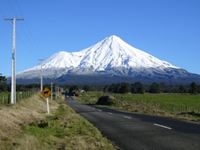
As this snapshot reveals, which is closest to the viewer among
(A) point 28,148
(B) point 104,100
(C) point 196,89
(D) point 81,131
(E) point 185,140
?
(A) point 28,148

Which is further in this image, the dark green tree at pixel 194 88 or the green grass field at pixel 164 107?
the dark green tree at pixel 194 88

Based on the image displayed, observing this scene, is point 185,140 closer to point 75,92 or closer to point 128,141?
point 128,141

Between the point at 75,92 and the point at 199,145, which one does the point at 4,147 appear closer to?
the point at 199,145

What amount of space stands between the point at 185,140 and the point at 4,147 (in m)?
6.05

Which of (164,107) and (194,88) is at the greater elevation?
(194,88)

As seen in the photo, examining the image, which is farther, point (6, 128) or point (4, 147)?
point (6, 128)

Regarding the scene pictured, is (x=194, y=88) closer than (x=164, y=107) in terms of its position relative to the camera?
No

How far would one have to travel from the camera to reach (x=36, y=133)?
1739 centimetres

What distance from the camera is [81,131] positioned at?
20156 millimetres

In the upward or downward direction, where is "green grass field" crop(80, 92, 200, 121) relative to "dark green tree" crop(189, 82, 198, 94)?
downward

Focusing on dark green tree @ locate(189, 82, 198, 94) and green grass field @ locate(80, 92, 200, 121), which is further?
dark green tree @ locate(189, 82, 198, 94)

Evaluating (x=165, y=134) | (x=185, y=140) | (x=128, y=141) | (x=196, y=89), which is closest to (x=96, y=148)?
(x=128, y=141)

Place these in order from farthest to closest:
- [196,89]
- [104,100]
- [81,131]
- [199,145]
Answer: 1. [196,89]
2. [104,100]
3. [81,131]
4. [199,145]

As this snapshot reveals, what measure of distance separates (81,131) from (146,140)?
4455 millimetres
